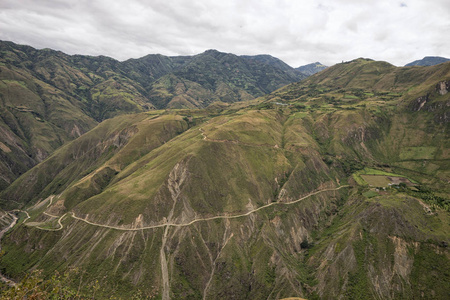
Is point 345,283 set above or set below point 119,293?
above

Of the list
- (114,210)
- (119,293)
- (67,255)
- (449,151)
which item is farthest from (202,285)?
(449,151)

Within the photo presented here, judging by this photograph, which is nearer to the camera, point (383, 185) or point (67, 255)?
point (67, 255)

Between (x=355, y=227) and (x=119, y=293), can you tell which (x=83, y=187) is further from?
(x=355, y=227)

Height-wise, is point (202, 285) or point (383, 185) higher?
point (383, 185)

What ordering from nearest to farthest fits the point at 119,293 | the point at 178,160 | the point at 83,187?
the point at 119,293 → the point at 178,160 → the point at 83,187

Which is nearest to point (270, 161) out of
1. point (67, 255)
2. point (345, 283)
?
point (345, 283)

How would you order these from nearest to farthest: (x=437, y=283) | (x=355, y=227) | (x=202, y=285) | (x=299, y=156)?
1. (x=437, y=283)
2. (x=202, y=285)
3. (x=355, y=227)
4. (x=299, y=156)

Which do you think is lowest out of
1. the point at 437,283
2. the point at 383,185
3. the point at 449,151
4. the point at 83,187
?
the point at 83,187

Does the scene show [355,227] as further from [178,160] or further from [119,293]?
[119,293]

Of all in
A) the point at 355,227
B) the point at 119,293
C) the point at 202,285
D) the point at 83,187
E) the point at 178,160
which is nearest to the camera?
the point at 119,293
